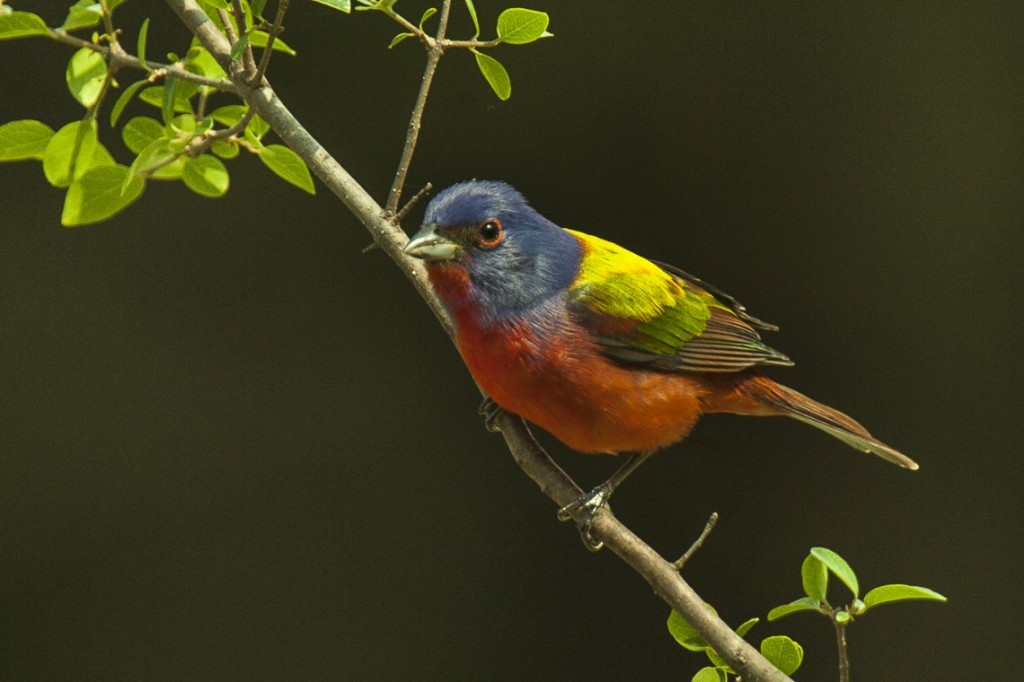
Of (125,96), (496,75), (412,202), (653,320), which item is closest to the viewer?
(125,96)

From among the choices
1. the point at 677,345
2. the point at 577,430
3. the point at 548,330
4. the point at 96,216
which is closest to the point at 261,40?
the point at 96,216

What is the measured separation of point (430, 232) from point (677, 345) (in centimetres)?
59

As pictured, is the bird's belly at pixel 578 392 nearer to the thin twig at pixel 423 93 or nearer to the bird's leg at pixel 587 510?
the bird's leg at pixel 587 510

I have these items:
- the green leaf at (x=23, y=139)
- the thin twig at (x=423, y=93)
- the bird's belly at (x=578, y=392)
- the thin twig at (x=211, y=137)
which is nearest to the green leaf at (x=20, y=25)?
the green leaf at (x=23, y=139)

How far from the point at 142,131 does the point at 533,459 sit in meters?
0.78

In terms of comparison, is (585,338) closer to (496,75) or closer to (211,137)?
(496,75)

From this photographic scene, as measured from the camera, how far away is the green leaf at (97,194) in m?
1.33

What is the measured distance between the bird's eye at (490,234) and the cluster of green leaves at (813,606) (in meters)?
0.78

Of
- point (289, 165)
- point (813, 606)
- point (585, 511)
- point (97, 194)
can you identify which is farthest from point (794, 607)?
point (97, 194)

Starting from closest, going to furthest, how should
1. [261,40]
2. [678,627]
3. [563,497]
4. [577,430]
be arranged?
1. [678,627]
2. [261,40]
3. [563,497]
4. [577,430]

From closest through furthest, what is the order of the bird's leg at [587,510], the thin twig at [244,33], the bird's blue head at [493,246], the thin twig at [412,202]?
the thin twig at [244,33]
the thin twig at [412,202]
the bird's leg at [587,510]
the bird's blue head at [493,246]

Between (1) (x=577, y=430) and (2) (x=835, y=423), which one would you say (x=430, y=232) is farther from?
(2) (x=835, y=423)

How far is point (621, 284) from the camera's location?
2193 millimetres

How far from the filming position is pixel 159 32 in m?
3.33
